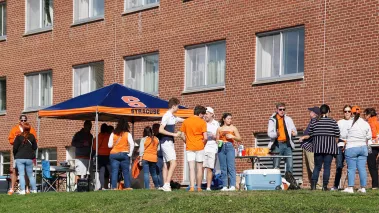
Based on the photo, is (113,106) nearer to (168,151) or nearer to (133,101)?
(133,101)

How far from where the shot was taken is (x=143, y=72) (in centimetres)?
3272

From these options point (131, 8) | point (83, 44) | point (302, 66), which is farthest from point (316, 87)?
point (83, 44)

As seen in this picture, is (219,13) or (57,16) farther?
(57,16)

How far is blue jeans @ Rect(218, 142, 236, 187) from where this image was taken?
21297mm

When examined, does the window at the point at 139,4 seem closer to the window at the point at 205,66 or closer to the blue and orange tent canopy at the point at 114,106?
the window at the point at 205,66

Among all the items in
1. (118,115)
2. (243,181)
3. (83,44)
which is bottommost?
(243,181)

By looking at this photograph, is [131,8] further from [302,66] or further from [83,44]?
[302,66]

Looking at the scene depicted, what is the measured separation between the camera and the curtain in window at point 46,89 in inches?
1448

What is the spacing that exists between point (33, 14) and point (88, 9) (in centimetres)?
356

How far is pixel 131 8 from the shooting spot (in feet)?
108

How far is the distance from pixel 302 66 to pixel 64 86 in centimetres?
1201

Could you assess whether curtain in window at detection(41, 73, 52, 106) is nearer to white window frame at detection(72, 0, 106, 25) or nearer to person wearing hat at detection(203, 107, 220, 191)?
white window frame at detection(72, 0, 106, 25)

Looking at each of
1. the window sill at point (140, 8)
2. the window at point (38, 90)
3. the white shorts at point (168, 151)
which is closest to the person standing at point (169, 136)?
the white shorts at point (168, 151)

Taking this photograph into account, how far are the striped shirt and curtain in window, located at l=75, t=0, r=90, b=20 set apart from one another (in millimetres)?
17200
